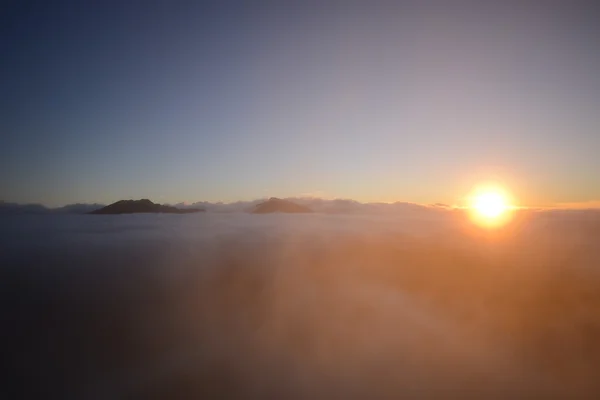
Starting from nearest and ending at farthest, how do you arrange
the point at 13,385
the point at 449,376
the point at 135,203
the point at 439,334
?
the point at 13,385, the point at 449,376, the point at 439,334, the point at 135,203

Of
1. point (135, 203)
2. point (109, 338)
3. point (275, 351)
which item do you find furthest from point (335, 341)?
point (135, 203)

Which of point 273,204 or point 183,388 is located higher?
point 273,204

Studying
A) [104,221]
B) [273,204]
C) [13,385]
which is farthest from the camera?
[273,204]

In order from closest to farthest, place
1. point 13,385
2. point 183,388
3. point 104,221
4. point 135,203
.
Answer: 1. point 13,385
2. point 183,388
3. point 104,221
4. point 135,203

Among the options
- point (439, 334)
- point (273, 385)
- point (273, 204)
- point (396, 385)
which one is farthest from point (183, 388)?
point (273, 204)

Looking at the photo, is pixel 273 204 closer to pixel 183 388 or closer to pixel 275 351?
pixel 275 351

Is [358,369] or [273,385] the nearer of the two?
[273,385]

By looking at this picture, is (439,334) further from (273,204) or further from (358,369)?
(273,204)

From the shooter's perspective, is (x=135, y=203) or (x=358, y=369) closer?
(x=358, y=369)

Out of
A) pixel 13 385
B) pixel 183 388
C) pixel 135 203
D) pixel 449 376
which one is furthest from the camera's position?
pixel 135 203

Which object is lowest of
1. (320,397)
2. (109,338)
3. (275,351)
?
(320,397)
